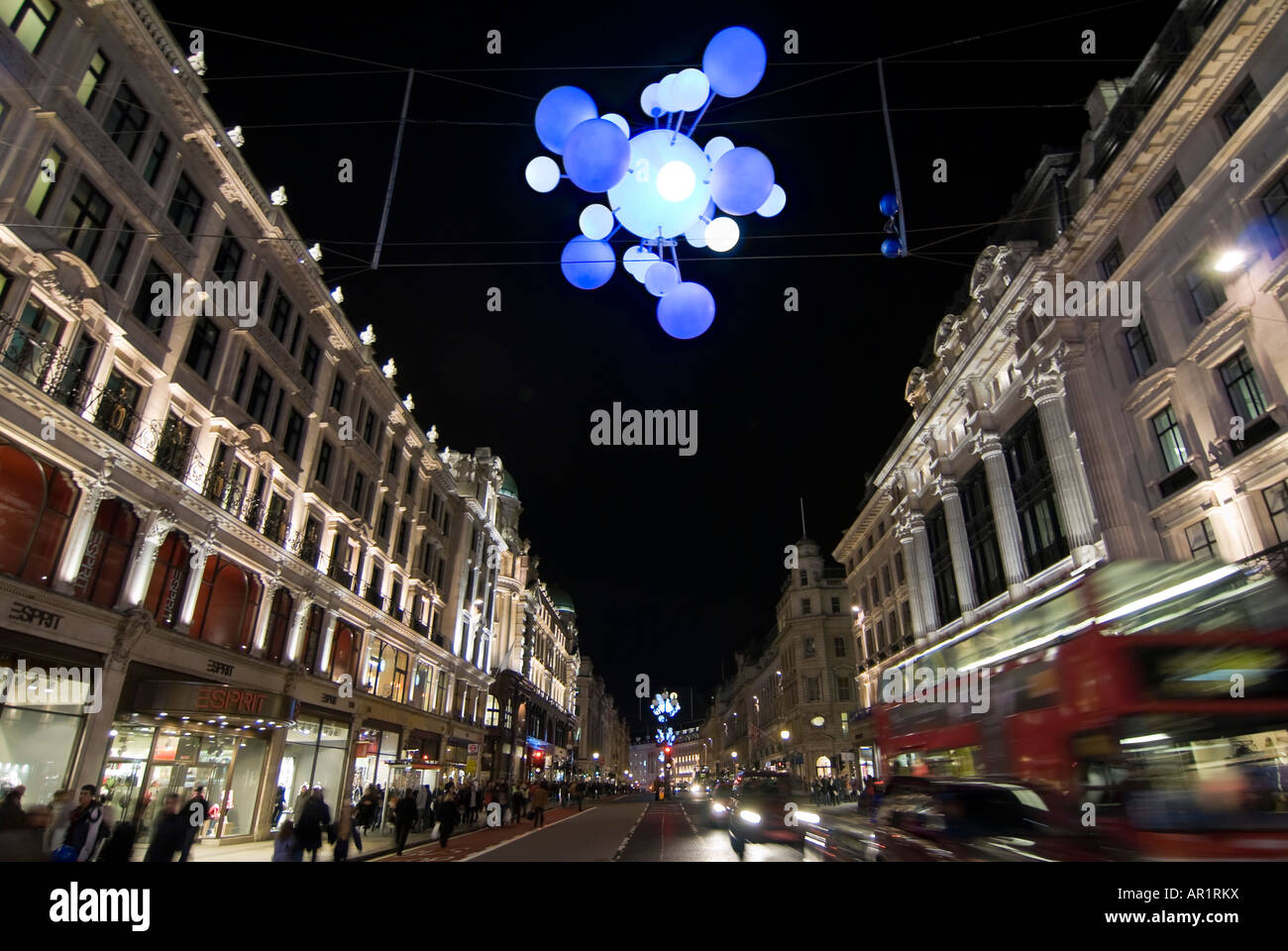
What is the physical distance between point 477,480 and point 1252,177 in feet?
140

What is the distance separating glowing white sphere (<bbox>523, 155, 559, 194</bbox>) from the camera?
862 centimetres

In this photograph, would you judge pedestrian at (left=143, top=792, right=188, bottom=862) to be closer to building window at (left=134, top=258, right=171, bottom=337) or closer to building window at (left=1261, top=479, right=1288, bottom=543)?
building window at (left=134, top=258, right=171, bottom=337)

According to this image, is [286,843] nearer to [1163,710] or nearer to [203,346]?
Answer: [1163,710]

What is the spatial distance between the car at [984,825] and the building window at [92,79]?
75.7 ft

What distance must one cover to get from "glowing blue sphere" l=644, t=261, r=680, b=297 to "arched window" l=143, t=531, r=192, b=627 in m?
17.0

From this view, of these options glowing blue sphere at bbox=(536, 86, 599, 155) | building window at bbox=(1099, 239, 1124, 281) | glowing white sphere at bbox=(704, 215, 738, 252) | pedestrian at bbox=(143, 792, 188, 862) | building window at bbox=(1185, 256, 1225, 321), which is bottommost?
pedestrian at bbox=(143, 792, 188, 862)

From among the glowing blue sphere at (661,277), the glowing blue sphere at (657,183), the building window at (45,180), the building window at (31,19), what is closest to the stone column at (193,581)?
the building window at (45,180)

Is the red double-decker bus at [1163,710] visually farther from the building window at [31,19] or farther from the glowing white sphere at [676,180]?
the building window at [31,19]

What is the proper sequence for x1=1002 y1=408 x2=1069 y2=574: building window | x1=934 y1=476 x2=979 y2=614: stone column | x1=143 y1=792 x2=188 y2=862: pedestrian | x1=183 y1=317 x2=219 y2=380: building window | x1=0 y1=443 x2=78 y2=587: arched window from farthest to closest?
x1=934 y1=476 x2=979 y2=614: stone column → x1=1002 y1=408 x2=1069 y2=574: building window → x1=183 y1=317 x2=219 y2=380: building window → x1=0 y1=443 x2=78 y2=587: arched window → x1=143 y1=792 x2=188 y2=862: pedestrian

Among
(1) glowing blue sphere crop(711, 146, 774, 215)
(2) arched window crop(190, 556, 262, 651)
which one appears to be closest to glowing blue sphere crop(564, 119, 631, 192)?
(1) glowing blue sphere crop(711, 146, 774, 215)

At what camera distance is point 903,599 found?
48.7 meters

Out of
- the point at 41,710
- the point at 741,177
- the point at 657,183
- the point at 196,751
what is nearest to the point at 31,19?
the point at 41,710

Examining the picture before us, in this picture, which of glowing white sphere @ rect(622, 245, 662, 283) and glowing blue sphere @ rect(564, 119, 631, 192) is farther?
glowing white sphere @ rect(622, 245, 662, 283)
